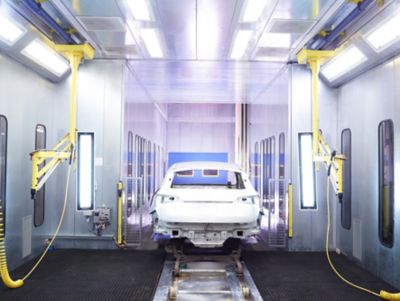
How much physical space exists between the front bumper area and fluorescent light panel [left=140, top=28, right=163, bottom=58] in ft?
8.68

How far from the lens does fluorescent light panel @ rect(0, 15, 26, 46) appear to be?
12.6 feet

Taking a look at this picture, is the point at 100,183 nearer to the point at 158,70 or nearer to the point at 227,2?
the point at 158,70

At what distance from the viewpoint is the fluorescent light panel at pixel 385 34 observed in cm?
368

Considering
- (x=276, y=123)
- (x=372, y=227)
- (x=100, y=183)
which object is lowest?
(x=372, y=227)

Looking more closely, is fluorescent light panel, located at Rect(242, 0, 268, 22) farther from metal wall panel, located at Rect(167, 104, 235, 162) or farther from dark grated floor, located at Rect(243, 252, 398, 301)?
metal wall panel, located at Rect(167, 104, 235, 162)

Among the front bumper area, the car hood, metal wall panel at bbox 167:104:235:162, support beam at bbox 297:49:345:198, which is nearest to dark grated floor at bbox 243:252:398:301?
the front bumper area

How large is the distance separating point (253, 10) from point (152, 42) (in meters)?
1.75

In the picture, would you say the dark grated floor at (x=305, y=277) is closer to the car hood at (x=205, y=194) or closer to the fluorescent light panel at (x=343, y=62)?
the car hood at (x=205, y=194)

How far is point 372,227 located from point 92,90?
490 cm

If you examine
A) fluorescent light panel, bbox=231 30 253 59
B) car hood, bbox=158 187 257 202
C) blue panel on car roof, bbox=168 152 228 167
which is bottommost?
car hood, bbox=158 187 257 202

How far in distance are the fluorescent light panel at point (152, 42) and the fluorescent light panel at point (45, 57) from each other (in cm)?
140

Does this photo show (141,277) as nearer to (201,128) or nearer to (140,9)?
(140,9)

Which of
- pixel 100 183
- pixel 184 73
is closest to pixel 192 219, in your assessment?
pixel 100 183

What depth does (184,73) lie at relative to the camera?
268 inches
